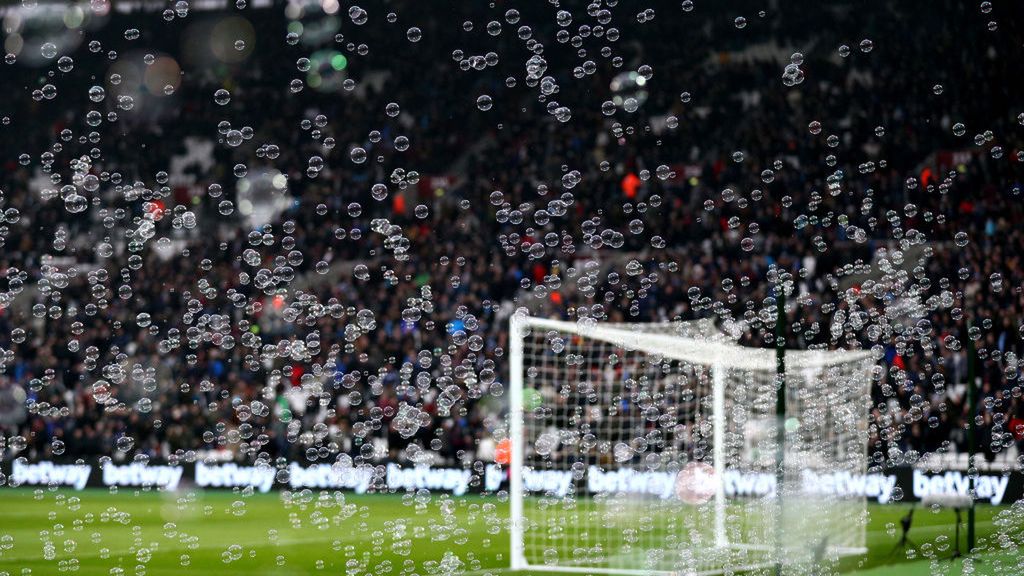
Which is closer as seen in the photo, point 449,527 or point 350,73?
point 449,527

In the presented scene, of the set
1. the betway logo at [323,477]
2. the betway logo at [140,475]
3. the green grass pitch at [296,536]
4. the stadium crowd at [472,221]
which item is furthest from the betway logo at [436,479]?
the betway logo at [140,475]

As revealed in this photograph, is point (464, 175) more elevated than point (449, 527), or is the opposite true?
point (464, 175)

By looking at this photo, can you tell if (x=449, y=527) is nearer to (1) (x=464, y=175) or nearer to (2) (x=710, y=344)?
(2) (x=710, y=344)

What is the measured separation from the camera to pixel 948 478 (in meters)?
15.9

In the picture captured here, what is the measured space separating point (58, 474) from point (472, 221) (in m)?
8.63

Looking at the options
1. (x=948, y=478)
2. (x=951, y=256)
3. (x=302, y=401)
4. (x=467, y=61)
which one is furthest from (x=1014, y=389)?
(x=467, y=61)

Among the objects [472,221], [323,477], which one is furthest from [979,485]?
[472,221]

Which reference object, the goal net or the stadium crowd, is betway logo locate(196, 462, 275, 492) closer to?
the stadium crowd

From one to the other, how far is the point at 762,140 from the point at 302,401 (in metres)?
9.57

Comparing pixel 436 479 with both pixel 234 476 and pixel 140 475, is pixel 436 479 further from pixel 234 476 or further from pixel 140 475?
pixel 140 475

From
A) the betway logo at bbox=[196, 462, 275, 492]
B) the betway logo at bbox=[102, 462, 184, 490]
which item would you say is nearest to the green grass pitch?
the betway logo at bbox=[196, 462, 275, 492]

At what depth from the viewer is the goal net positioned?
35.4 feet

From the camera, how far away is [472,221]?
23297mm

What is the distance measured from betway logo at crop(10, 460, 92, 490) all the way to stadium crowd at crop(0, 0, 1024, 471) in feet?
1.39
